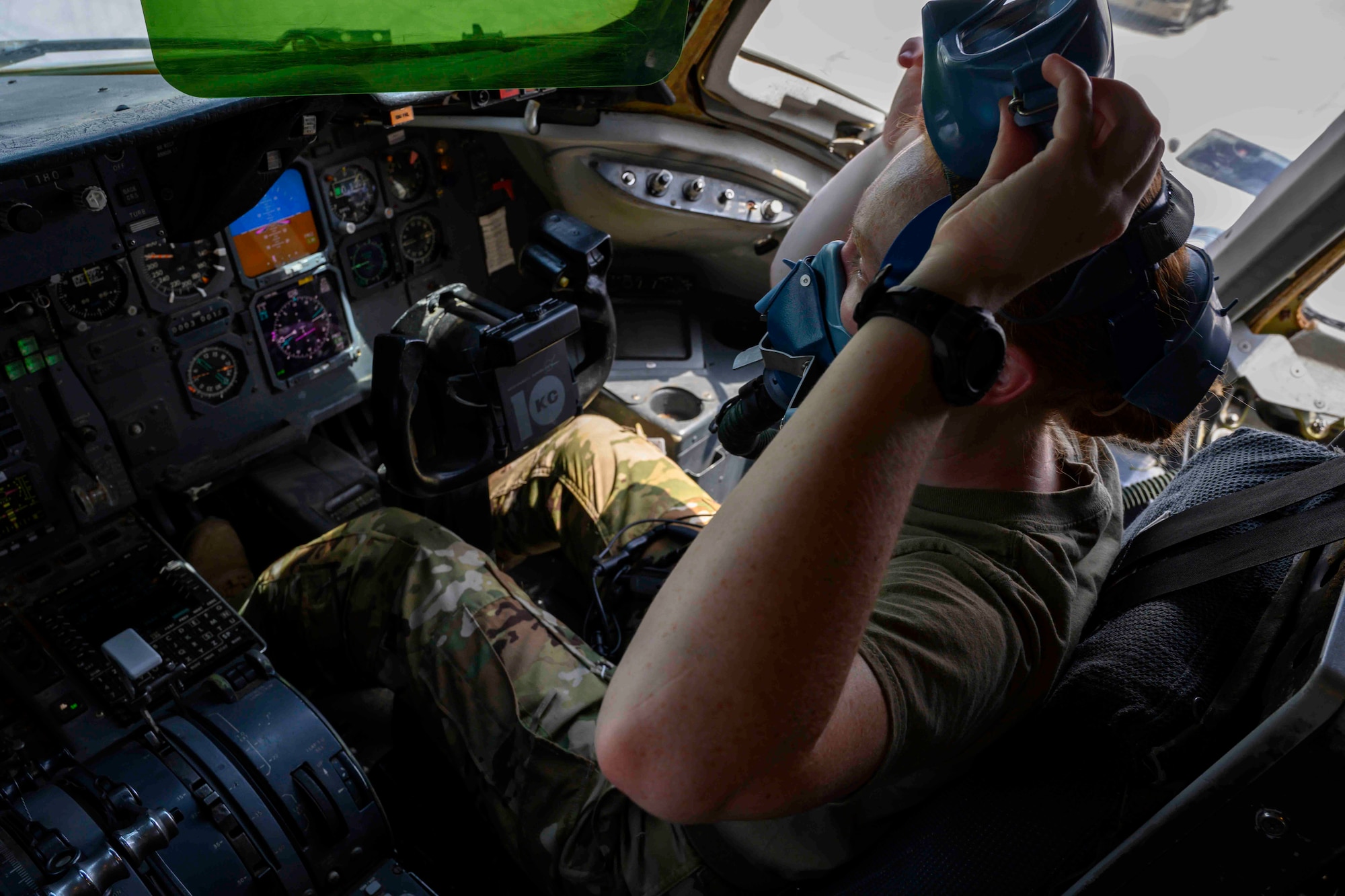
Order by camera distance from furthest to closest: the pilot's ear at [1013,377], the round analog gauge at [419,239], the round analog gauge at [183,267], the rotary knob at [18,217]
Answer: the round analog gauge at [419,239] < the round analog gauge at [183,267] < the rotary knob at [18,217] < the pilot's ear at [1013,377]

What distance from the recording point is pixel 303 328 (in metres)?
2.59

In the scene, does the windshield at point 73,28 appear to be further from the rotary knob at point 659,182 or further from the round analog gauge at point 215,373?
the rotary knob at point 659,182

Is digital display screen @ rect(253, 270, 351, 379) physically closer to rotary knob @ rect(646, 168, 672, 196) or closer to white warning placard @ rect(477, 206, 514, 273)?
white warning placard @ rect(477, 206, 514, 273)

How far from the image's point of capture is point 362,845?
146 cm

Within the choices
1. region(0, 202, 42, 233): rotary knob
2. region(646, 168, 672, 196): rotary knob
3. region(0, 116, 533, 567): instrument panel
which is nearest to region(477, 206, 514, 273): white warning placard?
region(0, 116, 533, 567): instrument panel

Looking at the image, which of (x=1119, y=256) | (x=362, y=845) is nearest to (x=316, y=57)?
(x=1119, y=256)

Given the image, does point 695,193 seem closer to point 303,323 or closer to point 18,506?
point 303,323

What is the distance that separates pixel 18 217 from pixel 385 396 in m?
0.74

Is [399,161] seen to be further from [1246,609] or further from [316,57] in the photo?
[1246,609]

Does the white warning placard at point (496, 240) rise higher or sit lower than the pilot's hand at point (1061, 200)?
lower

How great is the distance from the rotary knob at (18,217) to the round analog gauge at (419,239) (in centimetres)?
111

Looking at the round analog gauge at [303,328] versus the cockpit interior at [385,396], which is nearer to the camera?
the cockpit interior at [385,396]

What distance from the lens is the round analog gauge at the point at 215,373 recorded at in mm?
2359

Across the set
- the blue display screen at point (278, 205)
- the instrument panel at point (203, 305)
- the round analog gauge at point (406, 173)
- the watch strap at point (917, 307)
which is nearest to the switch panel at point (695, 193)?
the instrument panel at point (203, 305)
